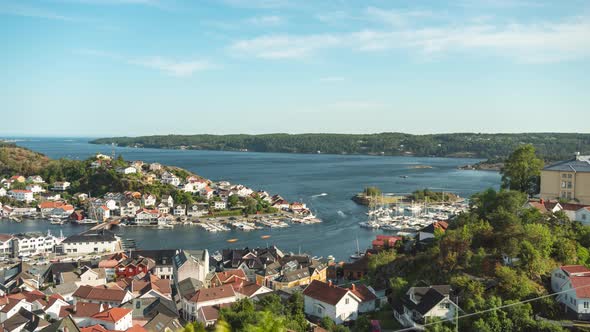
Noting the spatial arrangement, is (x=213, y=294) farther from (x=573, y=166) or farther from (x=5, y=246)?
(x=5, y=246)

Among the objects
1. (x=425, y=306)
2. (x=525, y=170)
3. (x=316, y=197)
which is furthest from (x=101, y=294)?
(x=316, y=197)

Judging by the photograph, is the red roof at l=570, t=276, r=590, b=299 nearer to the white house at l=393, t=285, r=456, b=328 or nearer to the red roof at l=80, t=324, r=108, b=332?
the white house at l=393, t=285, r=456, b=328

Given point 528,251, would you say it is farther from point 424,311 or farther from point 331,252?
point 331,252

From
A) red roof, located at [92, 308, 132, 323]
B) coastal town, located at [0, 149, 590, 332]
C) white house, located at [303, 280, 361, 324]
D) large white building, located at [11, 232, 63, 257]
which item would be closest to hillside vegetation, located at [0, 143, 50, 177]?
large white building, located at [11, 232, 63, 257]

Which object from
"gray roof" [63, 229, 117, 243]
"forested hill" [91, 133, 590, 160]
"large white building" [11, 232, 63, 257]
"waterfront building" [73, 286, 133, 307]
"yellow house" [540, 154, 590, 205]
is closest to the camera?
"waterfront building" [73, 286, 133, 307]

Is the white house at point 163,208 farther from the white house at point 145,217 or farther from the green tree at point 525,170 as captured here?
the green tree at point 525,170

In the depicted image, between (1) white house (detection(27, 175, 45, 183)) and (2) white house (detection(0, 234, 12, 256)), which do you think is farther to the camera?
(1) white house (detection(27, 175, 45, 183))
